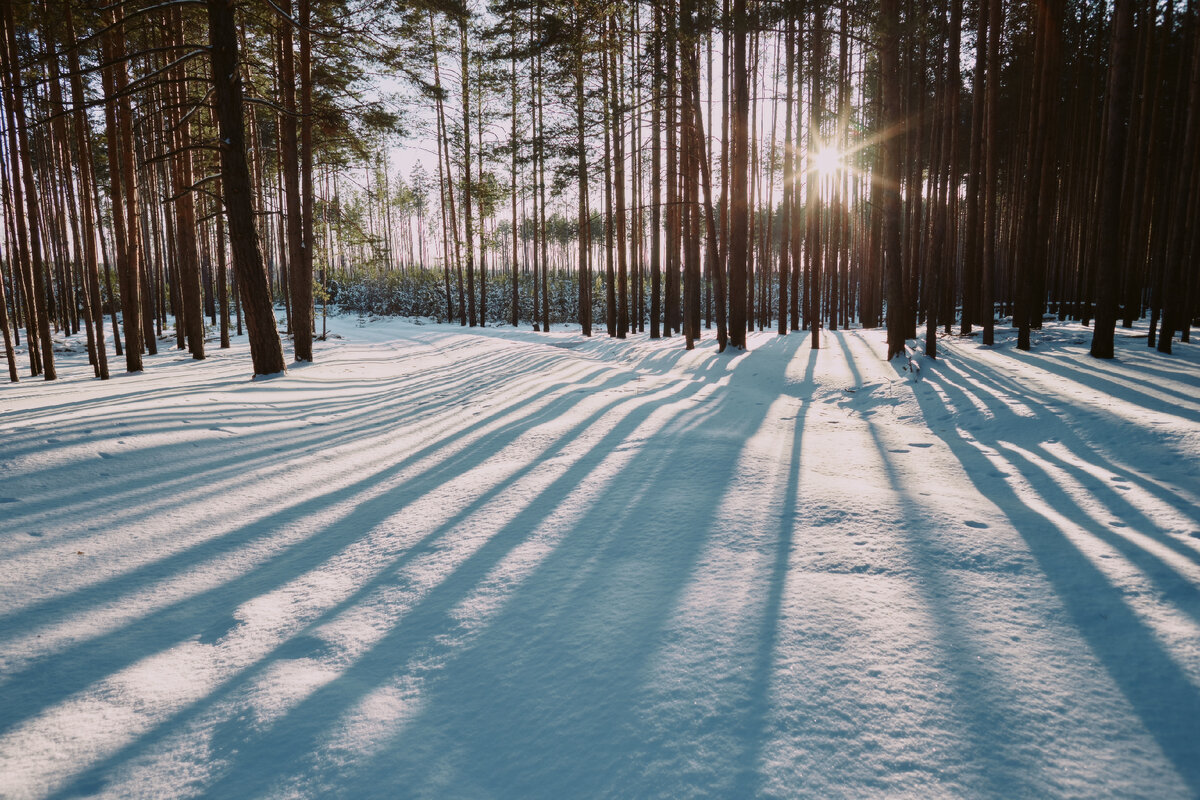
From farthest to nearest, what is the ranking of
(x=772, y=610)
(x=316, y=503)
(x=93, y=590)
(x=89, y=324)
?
(x=89, y=324)
(x=316, y=503)
(x=93, y=590)
(x=772, y=610)

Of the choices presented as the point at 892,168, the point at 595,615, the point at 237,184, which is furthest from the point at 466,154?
the point at 595,615

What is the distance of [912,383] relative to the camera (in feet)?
25.3

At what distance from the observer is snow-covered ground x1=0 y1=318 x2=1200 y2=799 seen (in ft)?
4.40

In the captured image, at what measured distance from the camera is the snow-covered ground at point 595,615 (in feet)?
4.40

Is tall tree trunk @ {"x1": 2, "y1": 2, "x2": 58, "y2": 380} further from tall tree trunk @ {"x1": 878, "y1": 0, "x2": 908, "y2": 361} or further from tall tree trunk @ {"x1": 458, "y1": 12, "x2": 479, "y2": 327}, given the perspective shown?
tall tree trunk @ {"x1": 458, "y1": 12, "x2": 479, "y2": 327}

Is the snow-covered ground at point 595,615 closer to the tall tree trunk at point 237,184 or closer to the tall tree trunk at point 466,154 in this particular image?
the tall tree trunk at point 237,184

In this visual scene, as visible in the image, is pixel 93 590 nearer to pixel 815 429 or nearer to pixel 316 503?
pixel 316 503

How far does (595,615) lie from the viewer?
1968 mm

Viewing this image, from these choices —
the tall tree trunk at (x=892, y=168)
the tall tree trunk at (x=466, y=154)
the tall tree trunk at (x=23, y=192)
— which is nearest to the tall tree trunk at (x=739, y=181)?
the tall tree trunk at (x=892, y=168)

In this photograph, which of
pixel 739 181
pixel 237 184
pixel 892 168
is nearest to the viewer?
pixel 237 184

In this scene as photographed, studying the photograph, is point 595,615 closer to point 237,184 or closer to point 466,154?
point 237,184

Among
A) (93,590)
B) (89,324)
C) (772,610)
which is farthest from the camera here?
(89,324)

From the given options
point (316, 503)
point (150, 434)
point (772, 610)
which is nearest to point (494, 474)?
point (316, 503)

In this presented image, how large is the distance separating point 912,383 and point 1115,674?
6.88 metres
